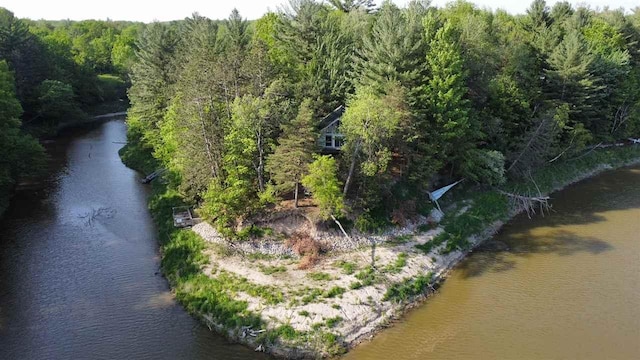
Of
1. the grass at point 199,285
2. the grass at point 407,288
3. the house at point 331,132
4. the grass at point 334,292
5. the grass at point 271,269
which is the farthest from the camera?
the house at point 331,132

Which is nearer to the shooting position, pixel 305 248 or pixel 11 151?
pixel 305 248

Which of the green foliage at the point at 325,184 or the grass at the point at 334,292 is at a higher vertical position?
the green foliage at the point at 325,184

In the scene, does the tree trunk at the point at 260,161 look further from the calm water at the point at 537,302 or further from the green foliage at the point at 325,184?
the calm water at the point at 537,302

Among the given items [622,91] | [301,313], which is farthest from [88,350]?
[622,91]

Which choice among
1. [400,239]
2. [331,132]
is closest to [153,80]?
[331,132]

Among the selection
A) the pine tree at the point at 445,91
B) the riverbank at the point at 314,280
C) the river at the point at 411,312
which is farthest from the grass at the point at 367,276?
the pine tree at the point at 445,91

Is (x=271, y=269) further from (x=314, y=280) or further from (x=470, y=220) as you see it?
(x=470, y=220)
